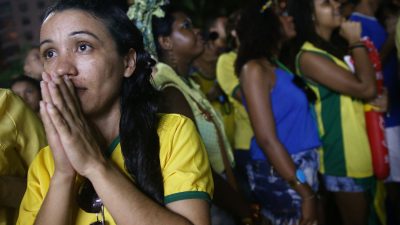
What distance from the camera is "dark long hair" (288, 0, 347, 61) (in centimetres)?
271

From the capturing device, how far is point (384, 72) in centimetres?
340

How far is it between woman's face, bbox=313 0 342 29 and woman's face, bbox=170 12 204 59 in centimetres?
79

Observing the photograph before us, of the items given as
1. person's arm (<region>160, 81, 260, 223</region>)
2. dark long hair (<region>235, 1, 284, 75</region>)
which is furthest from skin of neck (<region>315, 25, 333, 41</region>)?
person's arm (<region>160, 81, 260, 223</region>)

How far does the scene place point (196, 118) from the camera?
2.25 meters

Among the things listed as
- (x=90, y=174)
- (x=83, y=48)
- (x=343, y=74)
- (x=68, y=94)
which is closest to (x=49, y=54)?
(x=83, y=48)

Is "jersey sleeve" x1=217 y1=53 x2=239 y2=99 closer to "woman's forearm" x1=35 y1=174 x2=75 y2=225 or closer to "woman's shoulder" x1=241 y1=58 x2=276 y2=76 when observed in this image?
"woman's shoulder" x1=241 y1=58 x2=276 y2=76

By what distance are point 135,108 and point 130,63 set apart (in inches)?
5.9

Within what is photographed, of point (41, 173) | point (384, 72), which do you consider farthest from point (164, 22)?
point (384, 72)

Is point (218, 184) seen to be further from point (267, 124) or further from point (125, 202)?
point (125, 202)

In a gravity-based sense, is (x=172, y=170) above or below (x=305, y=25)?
below

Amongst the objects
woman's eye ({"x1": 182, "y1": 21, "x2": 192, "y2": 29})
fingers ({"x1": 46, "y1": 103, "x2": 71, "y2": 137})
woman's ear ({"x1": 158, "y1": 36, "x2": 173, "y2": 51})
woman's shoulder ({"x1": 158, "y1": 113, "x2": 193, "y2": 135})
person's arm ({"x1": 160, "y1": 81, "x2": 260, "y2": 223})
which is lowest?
person's arm ({"x1": 160, "y1": 81, "x2": 260, "y2": 223})

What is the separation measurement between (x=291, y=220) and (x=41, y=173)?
1.51 m

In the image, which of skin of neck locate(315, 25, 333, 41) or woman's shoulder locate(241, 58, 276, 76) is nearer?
woman's shoulder locate(241, 58, 276, 76)

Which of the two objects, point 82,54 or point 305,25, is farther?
point 305,25
